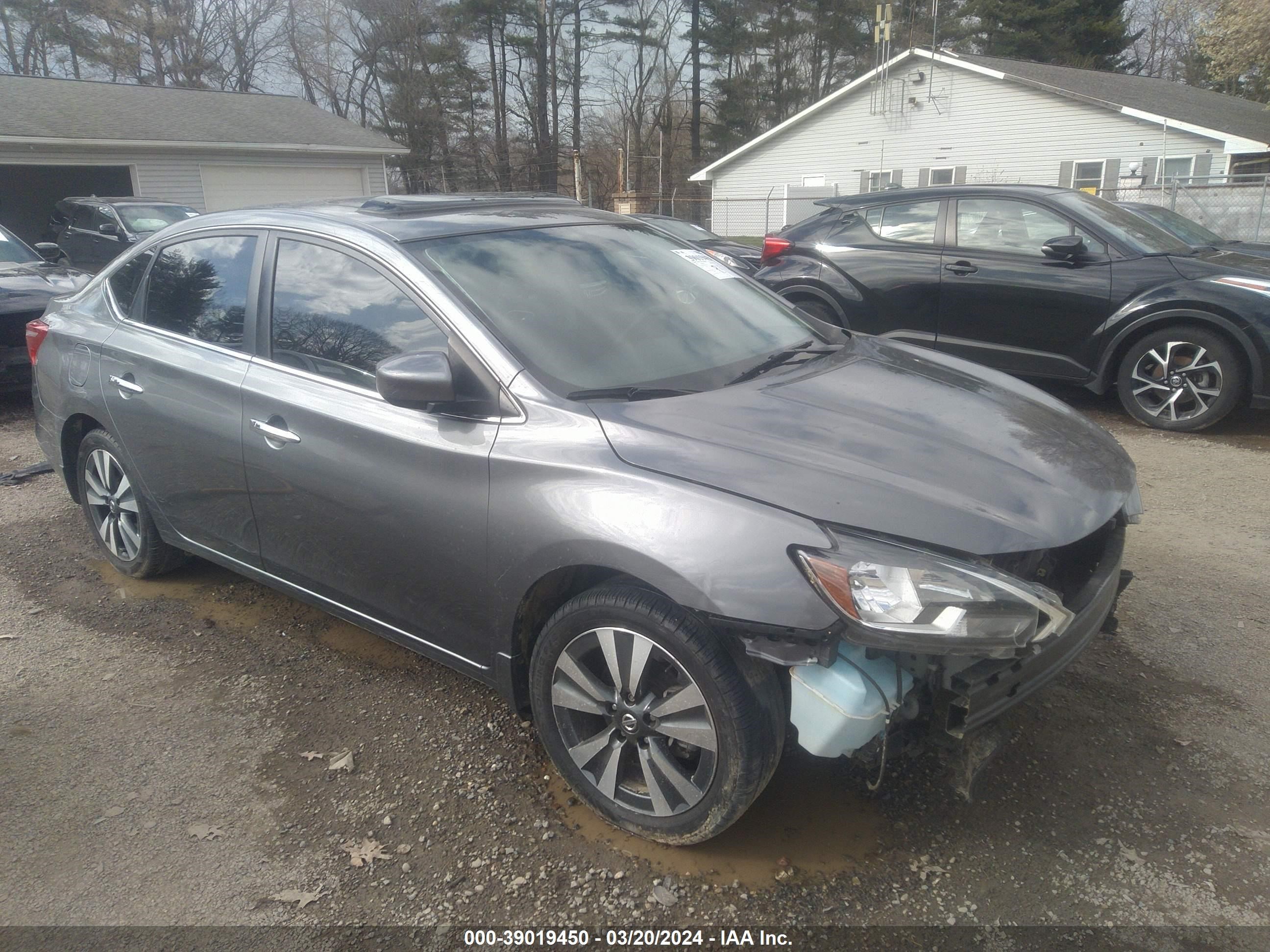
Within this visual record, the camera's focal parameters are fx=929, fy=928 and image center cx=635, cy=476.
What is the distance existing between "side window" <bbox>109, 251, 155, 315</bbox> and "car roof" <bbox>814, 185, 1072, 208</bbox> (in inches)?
222

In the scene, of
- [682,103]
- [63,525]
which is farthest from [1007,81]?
[63,525]

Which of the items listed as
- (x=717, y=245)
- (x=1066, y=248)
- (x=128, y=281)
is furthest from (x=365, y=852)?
(x=717, y=245)

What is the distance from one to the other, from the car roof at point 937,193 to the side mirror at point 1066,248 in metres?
0.49

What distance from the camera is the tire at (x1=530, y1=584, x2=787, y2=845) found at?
2.31m

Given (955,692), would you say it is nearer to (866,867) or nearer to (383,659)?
(866,867)

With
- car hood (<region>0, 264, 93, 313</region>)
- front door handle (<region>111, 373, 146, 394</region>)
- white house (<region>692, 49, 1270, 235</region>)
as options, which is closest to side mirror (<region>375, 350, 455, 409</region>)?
front door handle (<region>111, 373, 146, 394</region>)

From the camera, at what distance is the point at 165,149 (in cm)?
2320

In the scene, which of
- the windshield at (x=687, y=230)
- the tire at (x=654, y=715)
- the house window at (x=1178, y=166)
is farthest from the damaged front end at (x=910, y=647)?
the house window at (x=1178, y=166)

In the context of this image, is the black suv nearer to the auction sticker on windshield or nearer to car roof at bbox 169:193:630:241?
the auction sticker on windshield

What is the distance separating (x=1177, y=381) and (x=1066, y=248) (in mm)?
1210

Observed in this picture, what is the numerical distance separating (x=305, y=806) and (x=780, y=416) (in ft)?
6.08

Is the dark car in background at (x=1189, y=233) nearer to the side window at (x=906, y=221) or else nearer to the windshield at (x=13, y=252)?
the side window at (x=906, y=221)

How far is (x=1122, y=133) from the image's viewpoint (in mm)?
25234

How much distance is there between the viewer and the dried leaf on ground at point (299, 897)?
2.45 m
